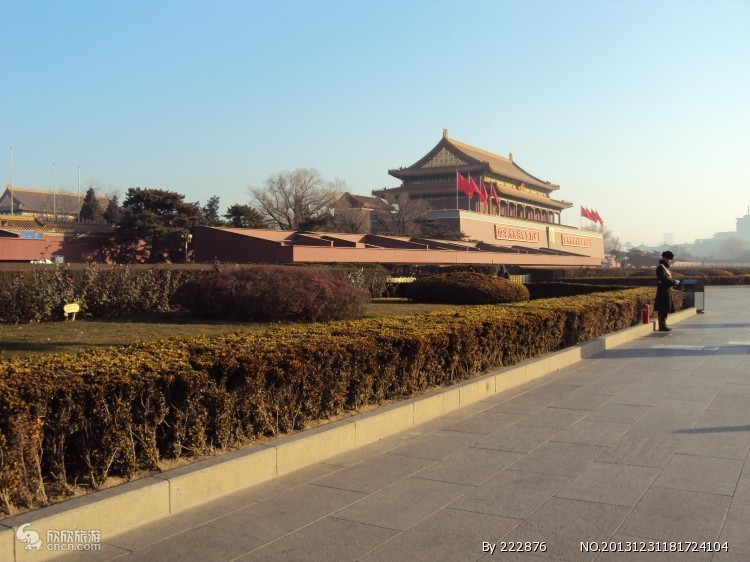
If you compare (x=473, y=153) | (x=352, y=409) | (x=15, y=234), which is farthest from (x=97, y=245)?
(x=473, y=153)

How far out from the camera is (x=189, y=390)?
4.24 metres

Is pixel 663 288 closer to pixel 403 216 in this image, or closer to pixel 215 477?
pixel 215 477

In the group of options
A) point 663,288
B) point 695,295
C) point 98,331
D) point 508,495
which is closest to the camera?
point 508,495

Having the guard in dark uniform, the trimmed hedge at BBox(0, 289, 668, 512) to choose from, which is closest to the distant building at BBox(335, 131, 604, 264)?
the guard in dark uniform

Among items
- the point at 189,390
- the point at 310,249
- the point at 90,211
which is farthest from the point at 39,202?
the point at 189,390

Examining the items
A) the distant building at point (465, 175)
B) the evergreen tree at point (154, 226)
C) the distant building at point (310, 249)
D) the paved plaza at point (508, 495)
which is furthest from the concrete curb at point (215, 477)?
the distant building at point (465, 175)

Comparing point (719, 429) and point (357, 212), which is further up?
point (357, 212)

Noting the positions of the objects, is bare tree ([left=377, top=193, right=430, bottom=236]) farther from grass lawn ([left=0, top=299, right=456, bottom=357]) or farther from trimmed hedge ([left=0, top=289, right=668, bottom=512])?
trimmed hedge ([left=0, top=289, right=668, bottom=512])

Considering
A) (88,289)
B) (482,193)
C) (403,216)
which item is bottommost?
(88,289)

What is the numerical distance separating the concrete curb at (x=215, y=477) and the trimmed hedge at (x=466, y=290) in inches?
387

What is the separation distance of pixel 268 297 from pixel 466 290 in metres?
6.49

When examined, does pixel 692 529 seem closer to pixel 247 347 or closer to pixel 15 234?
pixel 247 347

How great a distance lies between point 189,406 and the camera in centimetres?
430

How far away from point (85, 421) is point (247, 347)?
1.69 m
